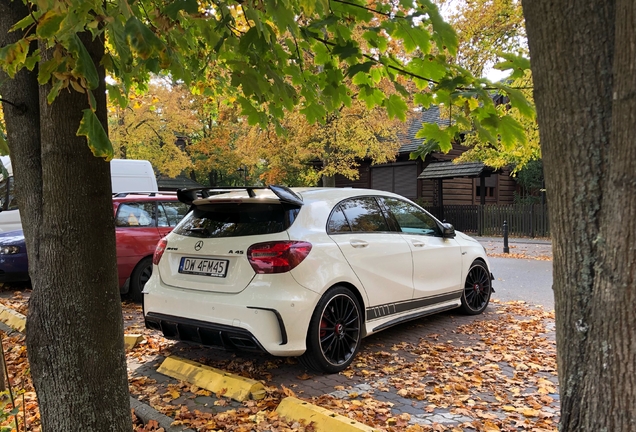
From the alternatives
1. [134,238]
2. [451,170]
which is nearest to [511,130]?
[134,238]

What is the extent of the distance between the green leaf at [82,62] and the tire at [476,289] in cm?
549

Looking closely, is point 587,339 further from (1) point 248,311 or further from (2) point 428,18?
(1) point 248,311

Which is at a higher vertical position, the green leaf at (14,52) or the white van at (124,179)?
the white van at (124,179)

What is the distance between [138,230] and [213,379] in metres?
4.34

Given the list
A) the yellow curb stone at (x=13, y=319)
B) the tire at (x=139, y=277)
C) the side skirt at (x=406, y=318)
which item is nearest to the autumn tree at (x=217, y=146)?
the tire at (x=139, y=277)

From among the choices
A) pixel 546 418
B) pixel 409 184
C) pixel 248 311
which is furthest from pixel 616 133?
pixel 409 184

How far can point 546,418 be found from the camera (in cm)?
344

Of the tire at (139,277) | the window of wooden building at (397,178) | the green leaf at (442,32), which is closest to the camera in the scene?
the green leaf at (442,32)

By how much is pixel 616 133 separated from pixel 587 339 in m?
→ 0.67

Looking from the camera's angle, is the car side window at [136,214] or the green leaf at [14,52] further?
the car side window at [136,214]

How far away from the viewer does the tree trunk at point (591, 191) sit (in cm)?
142

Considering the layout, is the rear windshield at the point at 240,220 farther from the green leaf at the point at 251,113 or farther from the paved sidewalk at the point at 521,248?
the paved sidewalk at the point at 521,248

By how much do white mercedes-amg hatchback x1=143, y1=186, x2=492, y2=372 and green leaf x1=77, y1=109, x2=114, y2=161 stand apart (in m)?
2.09

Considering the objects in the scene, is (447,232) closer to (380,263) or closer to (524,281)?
(380,263)
